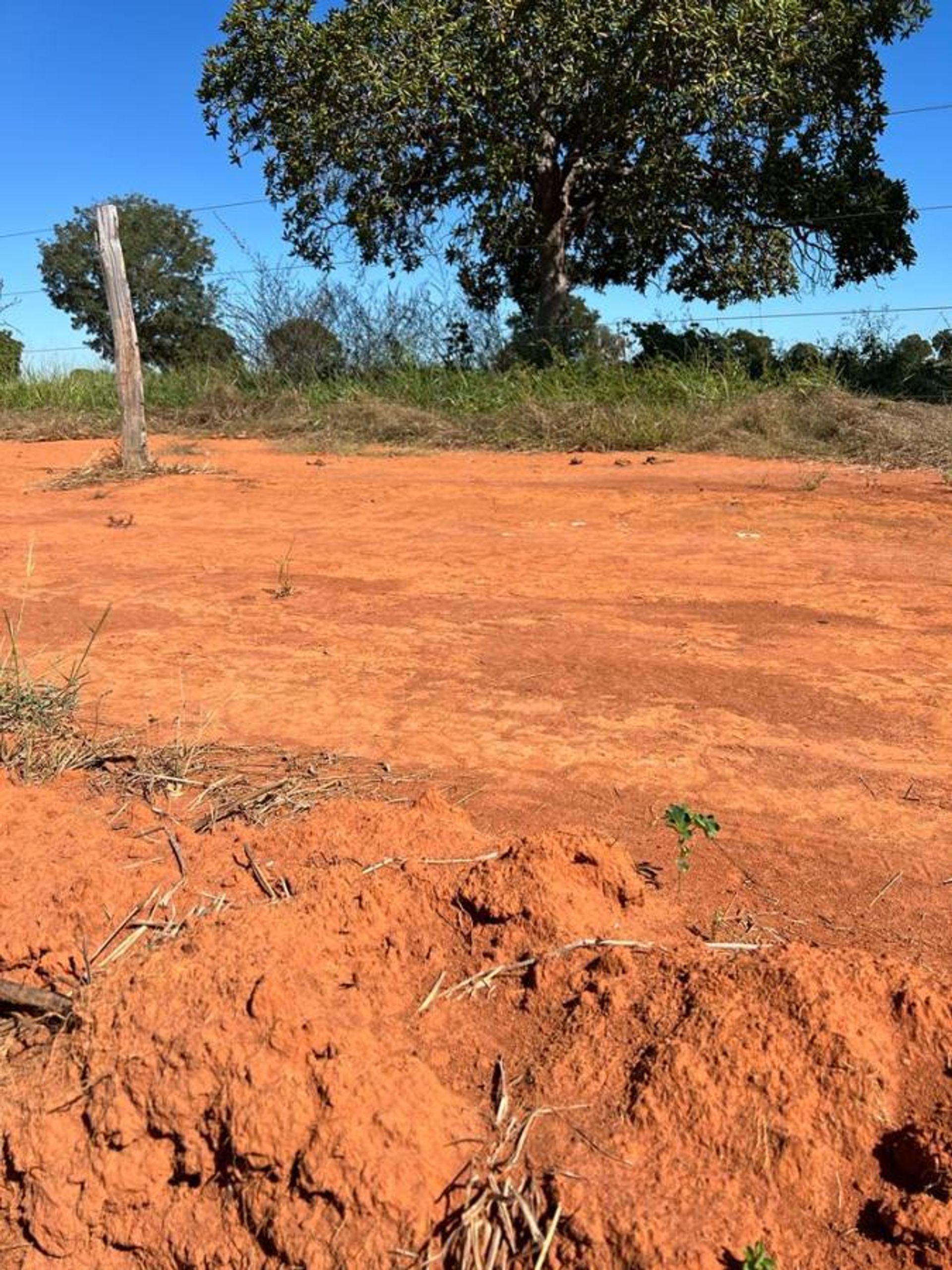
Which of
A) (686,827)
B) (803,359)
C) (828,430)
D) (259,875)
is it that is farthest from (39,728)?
(803,359)

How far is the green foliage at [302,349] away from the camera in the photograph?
1498 cm

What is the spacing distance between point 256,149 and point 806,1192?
1498cm

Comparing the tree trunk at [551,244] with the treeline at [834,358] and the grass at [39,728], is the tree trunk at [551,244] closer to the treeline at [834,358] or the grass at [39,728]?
the treeline at [834,358]

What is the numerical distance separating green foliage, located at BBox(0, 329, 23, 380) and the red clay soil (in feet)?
49.9

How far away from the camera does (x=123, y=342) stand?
9305 millimetres

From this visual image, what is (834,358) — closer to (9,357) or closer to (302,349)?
(302,349)

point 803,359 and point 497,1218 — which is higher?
point 803,359

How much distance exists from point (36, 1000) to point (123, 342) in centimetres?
827

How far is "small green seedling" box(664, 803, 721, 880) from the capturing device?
7.64 ft

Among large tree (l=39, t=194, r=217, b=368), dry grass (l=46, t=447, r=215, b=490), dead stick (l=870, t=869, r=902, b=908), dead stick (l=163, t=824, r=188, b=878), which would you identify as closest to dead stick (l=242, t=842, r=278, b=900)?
dead stick (l=163, t=824, r=188, b=878)

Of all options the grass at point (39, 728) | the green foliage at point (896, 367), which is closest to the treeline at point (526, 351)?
the green foliage at point (896, 367)

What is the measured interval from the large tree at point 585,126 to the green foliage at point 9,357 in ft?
18.4

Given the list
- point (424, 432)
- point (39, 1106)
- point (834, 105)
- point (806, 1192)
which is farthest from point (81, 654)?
point (834, 105)

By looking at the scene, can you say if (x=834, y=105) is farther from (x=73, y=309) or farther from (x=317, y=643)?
(x=73, y=309)
